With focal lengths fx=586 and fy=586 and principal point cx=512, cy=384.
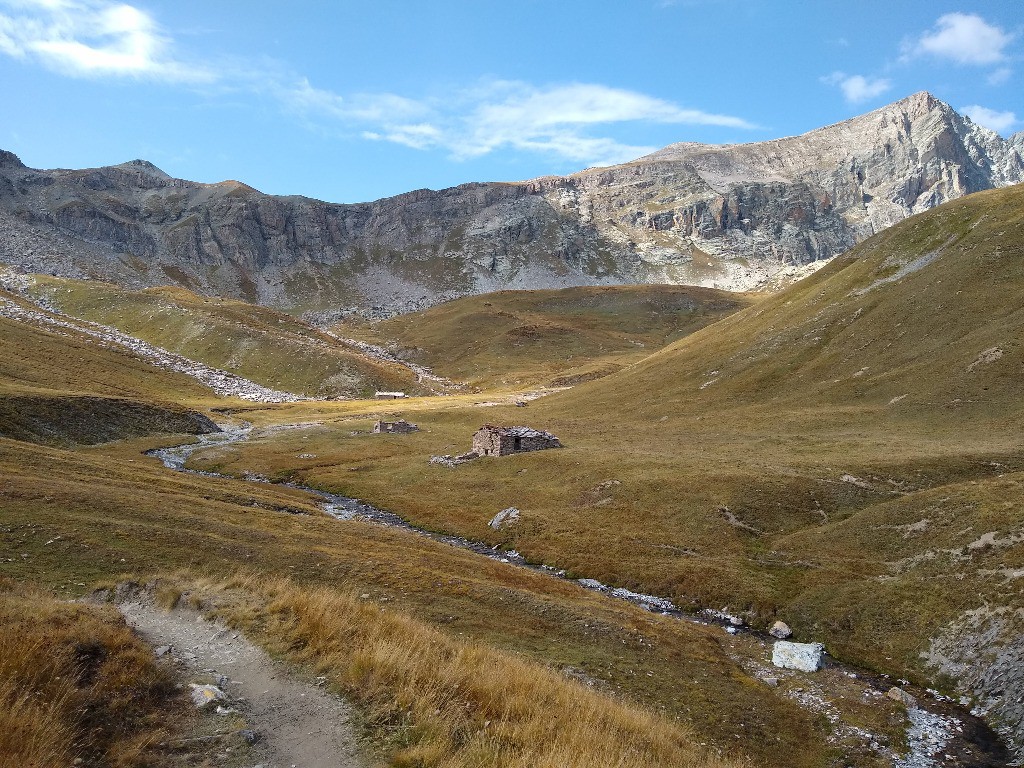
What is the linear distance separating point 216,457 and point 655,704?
77730 millimetres

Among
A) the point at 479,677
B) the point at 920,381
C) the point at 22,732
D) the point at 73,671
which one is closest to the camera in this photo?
the point at 22,732

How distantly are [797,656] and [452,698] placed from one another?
1032 inches

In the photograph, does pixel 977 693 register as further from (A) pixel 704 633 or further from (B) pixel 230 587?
(B) pixel 230 587

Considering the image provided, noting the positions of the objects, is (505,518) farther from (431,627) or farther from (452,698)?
(452,698)

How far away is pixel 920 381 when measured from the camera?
80.9m

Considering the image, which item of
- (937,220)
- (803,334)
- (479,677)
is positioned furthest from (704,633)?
(937,220)

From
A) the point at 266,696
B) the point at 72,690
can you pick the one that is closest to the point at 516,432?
the point at 266,696

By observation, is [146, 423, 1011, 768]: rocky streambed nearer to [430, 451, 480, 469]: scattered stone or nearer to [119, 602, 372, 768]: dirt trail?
[119, 602, 372, 768]: dirt trail

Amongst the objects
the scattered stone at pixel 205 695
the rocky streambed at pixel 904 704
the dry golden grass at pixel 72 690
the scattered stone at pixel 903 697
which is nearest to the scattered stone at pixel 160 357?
the rocky streambed at pixel 904 704

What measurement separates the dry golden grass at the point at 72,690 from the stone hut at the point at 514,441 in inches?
2655

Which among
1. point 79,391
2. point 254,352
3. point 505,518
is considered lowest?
point 505,518

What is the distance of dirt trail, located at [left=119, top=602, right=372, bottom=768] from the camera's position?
11.6 meters

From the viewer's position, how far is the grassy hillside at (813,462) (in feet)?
127

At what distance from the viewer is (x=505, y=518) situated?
57.6m
